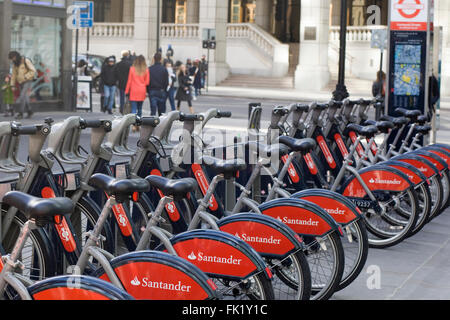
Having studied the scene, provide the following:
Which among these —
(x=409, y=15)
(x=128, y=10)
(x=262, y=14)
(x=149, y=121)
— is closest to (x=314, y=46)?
(x=262, y=14)

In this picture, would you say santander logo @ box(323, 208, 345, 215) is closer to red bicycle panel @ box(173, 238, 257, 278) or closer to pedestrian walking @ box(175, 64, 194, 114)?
red bicycle panel @ box(173, 238, 257, 278)

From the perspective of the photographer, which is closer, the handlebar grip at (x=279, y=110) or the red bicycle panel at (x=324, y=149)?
the handlebar grip at (x=279, y=110)

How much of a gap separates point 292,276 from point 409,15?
7804 mm

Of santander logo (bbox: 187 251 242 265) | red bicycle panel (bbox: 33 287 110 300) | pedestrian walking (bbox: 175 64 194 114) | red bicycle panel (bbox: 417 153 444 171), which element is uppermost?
pedestrian walking (bbox: 175 64 194 114)

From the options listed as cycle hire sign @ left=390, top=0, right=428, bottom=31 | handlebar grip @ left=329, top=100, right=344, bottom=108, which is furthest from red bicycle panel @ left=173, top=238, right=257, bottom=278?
cycle hire sign @ left=390, top=0, right=428, bottom=31

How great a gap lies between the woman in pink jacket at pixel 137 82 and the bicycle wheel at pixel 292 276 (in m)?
13.8

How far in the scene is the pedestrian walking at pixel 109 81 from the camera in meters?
24.7

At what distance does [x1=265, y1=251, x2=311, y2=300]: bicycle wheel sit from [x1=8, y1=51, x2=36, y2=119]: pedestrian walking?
16363 mm

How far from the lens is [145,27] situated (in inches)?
1901

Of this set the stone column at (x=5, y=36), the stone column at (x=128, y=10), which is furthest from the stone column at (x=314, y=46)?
the stone column at (x=5, y=36)

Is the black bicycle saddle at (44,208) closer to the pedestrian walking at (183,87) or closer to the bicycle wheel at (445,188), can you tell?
the bicycle wheel at (445,188)

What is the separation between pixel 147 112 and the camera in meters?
27.1

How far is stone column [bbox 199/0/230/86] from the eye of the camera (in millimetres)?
47062
